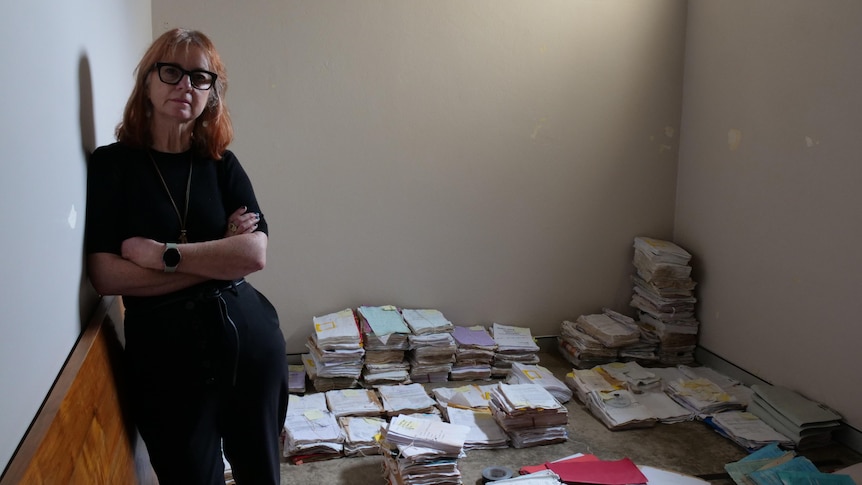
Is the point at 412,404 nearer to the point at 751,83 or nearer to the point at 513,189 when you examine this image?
the point at 513,189

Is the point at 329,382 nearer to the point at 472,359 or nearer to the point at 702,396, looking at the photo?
the point at 472,359

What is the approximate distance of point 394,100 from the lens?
3846 mm

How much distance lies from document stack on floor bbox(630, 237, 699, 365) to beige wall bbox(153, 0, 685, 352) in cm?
29

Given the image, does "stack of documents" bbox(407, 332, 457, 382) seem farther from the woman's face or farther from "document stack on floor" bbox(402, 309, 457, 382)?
the woman's face

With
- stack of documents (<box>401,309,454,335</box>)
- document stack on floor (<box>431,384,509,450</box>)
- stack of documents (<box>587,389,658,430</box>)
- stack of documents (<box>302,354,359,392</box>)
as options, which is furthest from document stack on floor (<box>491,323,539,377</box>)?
stack of documents (<box>302,354,359,392</box>)

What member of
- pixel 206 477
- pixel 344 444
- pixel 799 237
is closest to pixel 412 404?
pixel 344 444

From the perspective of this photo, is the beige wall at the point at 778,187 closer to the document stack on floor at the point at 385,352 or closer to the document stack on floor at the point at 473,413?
the document stack on floor at the point at 473,413

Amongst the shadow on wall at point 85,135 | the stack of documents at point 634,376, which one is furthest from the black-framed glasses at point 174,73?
the stack of documents at point 634,376

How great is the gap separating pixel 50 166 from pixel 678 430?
3010 mm

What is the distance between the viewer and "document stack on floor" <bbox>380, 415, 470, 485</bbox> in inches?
102

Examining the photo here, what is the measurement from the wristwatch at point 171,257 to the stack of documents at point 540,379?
231cm

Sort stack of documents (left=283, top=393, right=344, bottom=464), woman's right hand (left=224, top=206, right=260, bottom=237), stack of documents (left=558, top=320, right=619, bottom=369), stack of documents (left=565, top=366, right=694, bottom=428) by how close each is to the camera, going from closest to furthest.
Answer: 1. woman's right hand (left=224, top=206, right=260, bottom=237)
2. stack of documents (left=283, top=393, right=344, bottom=464)
3. stack of documents (left=565, top=366, right=694, bottom=428)
4. stack of documents (left=558, top=320, right=619, bottom=369)

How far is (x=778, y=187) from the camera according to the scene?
11.5 ft

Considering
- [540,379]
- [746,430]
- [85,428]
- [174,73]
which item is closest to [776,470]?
[746,430]
